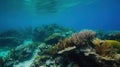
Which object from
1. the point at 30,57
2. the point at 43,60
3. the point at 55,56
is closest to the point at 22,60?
the point at 30,57

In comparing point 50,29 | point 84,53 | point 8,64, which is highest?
point 50,29

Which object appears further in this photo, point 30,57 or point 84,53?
point 30,57

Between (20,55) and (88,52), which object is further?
(20,55)

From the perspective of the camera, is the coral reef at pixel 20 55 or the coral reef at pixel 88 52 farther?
the coral reef at pixel 20 55

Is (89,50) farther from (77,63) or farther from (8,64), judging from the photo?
(8,64)

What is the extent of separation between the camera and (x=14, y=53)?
12586 mm

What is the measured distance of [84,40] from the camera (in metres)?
6.17

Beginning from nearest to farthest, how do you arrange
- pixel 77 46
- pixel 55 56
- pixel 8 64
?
pixel 77 46
pixel 55 56
pixel 8 64

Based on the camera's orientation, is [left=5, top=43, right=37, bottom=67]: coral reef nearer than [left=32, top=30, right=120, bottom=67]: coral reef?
No

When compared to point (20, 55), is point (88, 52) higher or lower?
higher

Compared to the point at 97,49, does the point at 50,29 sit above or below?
above

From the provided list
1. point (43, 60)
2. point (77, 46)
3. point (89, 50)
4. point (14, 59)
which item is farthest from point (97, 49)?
point (14, 59)

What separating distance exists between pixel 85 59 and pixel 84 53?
26 cm

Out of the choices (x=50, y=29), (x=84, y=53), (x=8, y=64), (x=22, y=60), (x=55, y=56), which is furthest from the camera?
(x=50, y=29)
